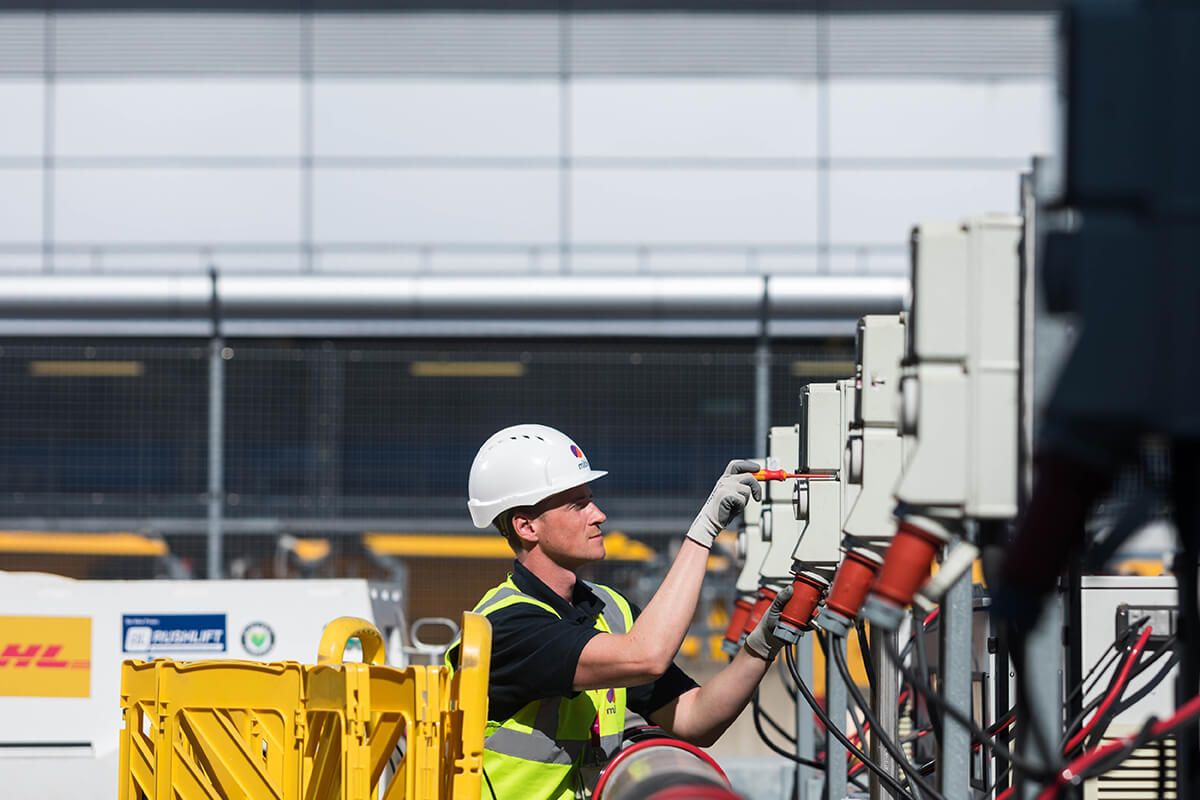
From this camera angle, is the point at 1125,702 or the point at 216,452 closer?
the point at 1125,702

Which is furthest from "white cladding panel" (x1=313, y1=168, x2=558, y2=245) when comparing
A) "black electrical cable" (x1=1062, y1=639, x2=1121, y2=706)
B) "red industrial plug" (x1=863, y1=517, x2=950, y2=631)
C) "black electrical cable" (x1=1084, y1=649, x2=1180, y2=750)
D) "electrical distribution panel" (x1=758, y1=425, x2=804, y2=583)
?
"red industrial plug" (x1=863, y1=517, x2=950, y2=631)

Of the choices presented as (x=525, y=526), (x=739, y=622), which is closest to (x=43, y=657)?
(x=739, y=622)

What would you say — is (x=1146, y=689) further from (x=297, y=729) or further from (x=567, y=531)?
(x=297, y=729)

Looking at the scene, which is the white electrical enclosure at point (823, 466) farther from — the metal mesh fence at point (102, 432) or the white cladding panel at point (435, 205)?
the white cladding panel at point (435, 205)

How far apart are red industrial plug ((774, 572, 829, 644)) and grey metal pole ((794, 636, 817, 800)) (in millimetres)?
2940

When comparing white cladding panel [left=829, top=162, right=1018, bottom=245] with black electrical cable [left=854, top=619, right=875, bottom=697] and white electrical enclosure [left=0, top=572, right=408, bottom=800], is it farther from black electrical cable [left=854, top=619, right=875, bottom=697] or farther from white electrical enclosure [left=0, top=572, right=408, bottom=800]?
black electrical cable [left=854, top=619, right=875, bottom=697]

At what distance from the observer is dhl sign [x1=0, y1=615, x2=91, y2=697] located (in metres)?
6.81

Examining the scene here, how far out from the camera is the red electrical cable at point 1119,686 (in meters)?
3.77

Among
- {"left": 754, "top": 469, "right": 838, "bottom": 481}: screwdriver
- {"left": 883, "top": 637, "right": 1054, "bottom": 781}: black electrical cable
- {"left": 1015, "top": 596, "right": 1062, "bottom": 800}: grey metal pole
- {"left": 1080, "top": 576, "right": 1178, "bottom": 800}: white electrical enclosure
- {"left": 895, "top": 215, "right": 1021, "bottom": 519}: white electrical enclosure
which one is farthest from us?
{"left": 1080, "top": 576, "right": 1178, "bottom": 800}: white electrical enclosure

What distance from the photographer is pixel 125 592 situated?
22.7ft

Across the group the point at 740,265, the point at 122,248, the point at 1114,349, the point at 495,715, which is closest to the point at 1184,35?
the point at 1114,349

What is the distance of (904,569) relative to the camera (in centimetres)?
205

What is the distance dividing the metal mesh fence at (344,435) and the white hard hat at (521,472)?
7.76m

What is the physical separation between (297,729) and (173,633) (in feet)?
11.3
